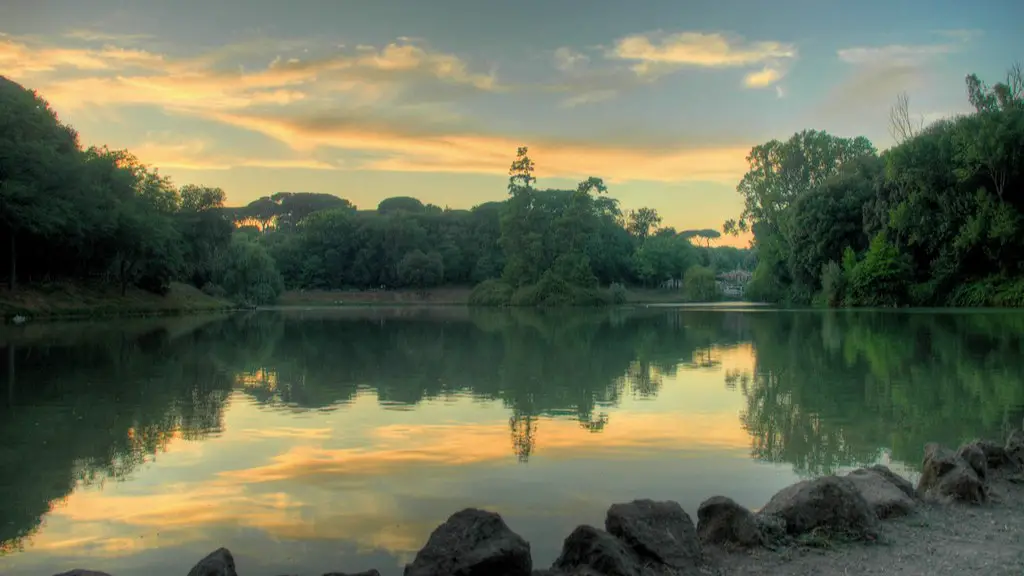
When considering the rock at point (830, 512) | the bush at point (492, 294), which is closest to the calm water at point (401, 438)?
the rock at point (830, 512)

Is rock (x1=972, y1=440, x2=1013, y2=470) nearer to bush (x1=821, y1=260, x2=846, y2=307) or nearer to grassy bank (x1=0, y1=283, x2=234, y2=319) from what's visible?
grassy bank (x1=0, y1=283, x2=234, y2=319)

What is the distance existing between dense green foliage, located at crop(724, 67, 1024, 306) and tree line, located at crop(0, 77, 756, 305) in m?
20.8

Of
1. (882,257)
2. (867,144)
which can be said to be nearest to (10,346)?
(882,257)

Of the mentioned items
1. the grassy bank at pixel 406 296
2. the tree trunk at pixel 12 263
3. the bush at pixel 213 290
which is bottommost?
the grassy bank at pixel 406 296

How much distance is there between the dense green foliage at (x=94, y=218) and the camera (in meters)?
37.0

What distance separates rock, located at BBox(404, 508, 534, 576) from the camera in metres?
4.27

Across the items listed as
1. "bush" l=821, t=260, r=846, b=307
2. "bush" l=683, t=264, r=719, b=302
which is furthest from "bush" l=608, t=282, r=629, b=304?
"bush" l=821, t=260, r=846, b=307

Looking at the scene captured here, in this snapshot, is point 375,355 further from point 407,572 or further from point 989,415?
point 407,572

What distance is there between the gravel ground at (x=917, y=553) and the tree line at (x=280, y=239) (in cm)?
3799

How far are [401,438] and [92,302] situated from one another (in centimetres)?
4111

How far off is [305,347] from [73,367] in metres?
6.81

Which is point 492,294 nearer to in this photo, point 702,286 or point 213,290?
point 213,290

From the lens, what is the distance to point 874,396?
12016 millimetres

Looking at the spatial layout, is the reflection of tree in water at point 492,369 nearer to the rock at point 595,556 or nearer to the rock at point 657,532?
the rock at point 657,532
